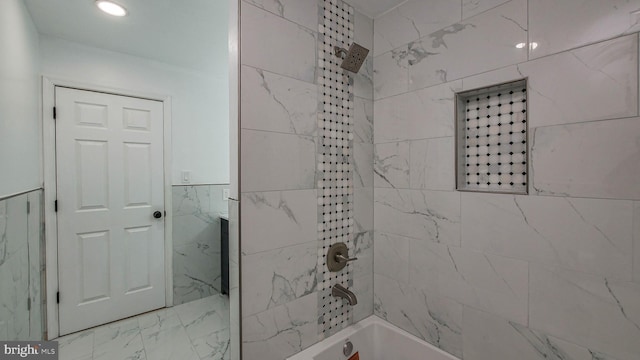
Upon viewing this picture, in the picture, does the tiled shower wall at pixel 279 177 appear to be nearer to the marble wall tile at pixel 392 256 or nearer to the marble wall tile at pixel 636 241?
the marble wall tile at pixel 392 256

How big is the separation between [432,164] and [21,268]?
2.41m

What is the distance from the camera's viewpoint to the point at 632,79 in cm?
88

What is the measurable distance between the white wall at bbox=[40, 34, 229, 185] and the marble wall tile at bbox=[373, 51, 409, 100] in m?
1.44

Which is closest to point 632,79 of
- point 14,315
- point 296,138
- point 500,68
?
point 500,68

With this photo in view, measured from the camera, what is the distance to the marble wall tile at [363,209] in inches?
63.6

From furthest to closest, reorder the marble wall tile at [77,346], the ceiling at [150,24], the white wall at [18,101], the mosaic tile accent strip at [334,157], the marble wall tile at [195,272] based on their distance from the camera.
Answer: the marble wall tile at [195,272], the marble wall tile at [77,346], the ceiling at [150,24], the mosaic tile accent strip at [334,157], the white wall at [18,101]

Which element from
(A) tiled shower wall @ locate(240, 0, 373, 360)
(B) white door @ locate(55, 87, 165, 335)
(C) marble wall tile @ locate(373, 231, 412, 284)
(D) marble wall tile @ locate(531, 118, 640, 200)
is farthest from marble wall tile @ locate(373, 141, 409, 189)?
(B) white door @ locate(55, 87, 165, 335)

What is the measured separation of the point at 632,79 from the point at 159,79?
10.4ft

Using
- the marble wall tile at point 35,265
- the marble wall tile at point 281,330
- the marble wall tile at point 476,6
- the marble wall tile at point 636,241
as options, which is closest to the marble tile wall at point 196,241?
the marble wall tile at point 35,265

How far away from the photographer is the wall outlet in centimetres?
268

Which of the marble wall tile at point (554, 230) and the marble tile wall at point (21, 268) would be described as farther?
the marble tile wall at point (21, 268)

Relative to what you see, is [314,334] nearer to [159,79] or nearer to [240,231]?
[240,231]

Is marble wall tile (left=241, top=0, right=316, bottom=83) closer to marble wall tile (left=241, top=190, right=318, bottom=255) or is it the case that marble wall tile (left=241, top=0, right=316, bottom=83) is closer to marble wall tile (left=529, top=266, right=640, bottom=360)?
marble wall tile (left=241, top=190, right=318, bottom=255)

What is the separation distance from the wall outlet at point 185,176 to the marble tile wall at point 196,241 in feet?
0.17
